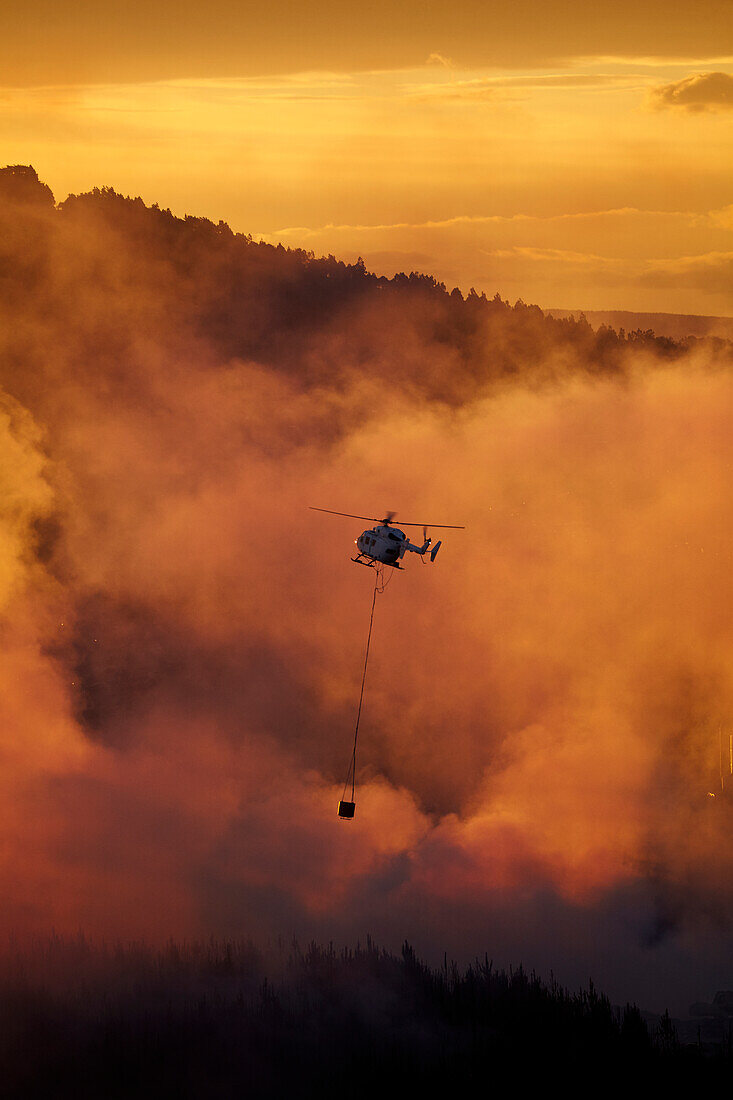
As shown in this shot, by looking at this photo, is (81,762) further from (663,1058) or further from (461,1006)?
(663,1058)

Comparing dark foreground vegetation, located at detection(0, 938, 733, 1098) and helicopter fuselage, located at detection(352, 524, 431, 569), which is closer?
helicopter fuselage, located at detection(352, 524, 431, 569)

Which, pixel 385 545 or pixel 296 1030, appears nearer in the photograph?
pixel 385 545

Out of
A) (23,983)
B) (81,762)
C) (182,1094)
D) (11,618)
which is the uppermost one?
(11,618)

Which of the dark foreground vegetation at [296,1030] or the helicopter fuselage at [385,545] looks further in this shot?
the dark foreground vegetation at [296,1030]

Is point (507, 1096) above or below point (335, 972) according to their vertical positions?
below

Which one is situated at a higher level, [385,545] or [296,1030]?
[385,545]

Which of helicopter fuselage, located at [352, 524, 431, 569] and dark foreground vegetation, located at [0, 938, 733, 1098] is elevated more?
helicopter fuselage, located at [352, 524, 431, 569]

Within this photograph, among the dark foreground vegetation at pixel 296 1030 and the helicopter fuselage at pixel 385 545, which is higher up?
the helicopter fuselage at pixel 385 545

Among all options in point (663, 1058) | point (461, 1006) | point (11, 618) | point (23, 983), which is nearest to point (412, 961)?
point (461, 1006)
